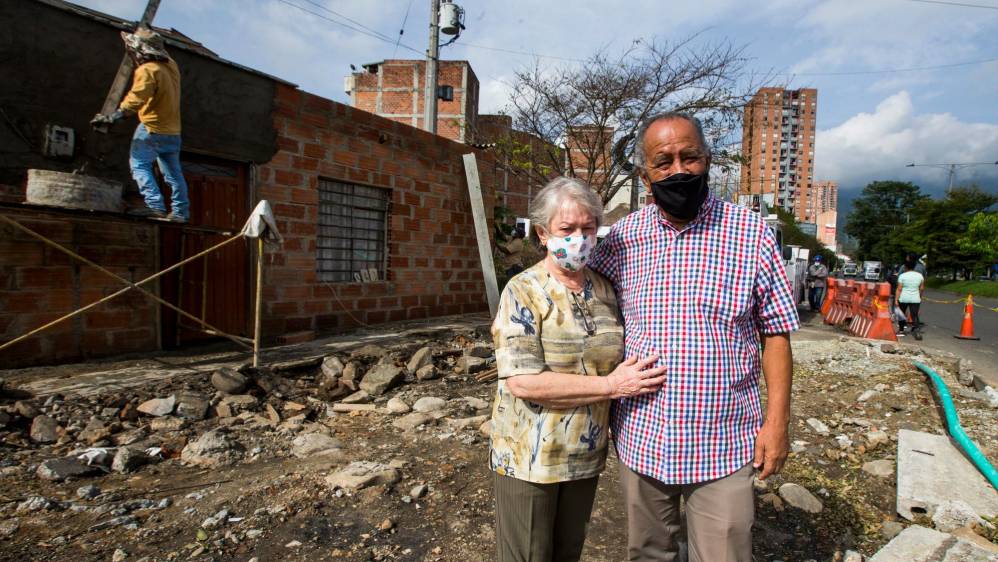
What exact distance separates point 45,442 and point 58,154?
9.21 ft

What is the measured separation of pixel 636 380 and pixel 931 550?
2006 mm

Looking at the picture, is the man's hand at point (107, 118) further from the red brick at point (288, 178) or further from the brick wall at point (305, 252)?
the red brick at point (288, 178)

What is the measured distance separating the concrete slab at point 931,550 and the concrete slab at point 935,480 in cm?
52

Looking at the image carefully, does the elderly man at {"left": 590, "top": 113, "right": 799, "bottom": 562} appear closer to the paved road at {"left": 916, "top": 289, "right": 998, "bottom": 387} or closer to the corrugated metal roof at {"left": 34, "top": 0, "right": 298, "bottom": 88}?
the corrugated metal roof at {"left": 34, "top": 0, "right": 298, "bottom": 88}

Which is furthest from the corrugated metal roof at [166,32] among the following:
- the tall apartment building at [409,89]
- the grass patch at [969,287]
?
the grass patch at [969,287]

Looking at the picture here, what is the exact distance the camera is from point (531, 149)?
48.9 ft

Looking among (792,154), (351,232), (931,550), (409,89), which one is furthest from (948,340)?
(792,154)

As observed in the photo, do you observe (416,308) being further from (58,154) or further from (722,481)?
(722,481)

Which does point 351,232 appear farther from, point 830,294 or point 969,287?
point 969,287

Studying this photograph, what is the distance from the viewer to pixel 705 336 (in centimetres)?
166

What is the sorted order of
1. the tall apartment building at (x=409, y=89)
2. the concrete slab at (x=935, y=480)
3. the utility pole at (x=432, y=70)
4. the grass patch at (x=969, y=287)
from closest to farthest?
the concrete slab at (x=935, y=480) → the utility pole at (x=432, y=70) → the grass patch at (x=969, y=287) → the tall apartment building at (x=409, y=89)

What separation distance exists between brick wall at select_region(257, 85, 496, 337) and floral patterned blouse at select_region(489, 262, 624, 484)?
18.6 feet

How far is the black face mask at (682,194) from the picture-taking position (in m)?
1.72

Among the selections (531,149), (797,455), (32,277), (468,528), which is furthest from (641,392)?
(531,149)
